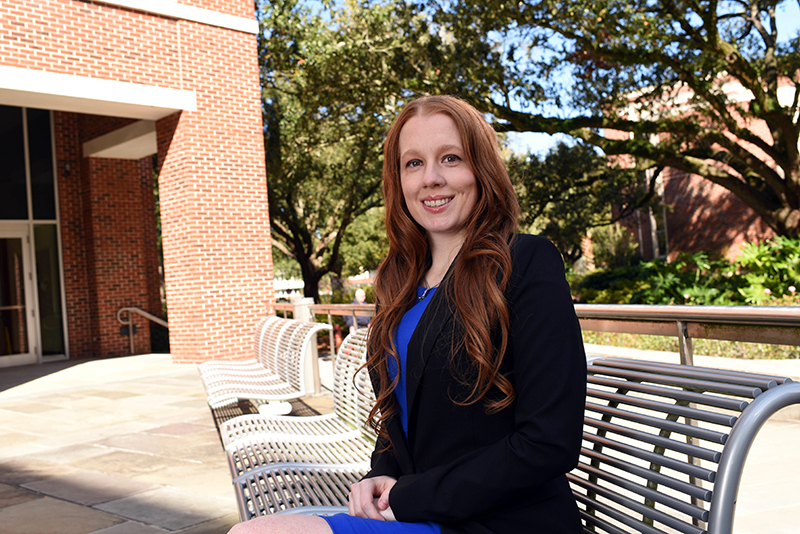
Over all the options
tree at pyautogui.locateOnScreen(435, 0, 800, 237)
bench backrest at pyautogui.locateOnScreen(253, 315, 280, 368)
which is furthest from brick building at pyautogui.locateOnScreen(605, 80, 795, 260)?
bench backrest at pyautogui.locateOnScreen(253, 315, 280, 368)

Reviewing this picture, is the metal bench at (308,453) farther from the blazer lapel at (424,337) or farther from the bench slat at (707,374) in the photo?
the bench slat at (707,374)

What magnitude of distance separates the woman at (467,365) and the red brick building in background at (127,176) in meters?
9.82

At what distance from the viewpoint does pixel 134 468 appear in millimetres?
5289

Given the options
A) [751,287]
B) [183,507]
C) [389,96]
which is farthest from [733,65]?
[183,507]

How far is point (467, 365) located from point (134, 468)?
4.40 m

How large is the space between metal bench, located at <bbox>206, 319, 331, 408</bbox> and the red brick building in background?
17.1 feet

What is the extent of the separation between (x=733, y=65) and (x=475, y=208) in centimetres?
1136

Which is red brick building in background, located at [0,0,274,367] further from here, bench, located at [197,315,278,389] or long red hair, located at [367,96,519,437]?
long red hair, located at [367,96,519,437]

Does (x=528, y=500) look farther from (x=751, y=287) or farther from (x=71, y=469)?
(x=751, y=287)

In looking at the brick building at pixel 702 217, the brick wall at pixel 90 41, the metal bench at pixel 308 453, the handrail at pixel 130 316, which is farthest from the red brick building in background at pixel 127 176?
the brick building at pixel 702 217

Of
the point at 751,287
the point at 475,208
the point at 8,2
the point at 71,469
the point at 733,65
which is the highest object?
the point at 8,2

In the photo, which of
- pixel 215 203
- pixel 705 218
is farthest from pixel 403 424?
pixel 705 218

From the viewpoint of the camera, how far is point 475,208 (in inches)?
82.2

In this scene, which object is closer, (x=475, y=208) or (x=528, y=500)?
(x=528, y=500)
